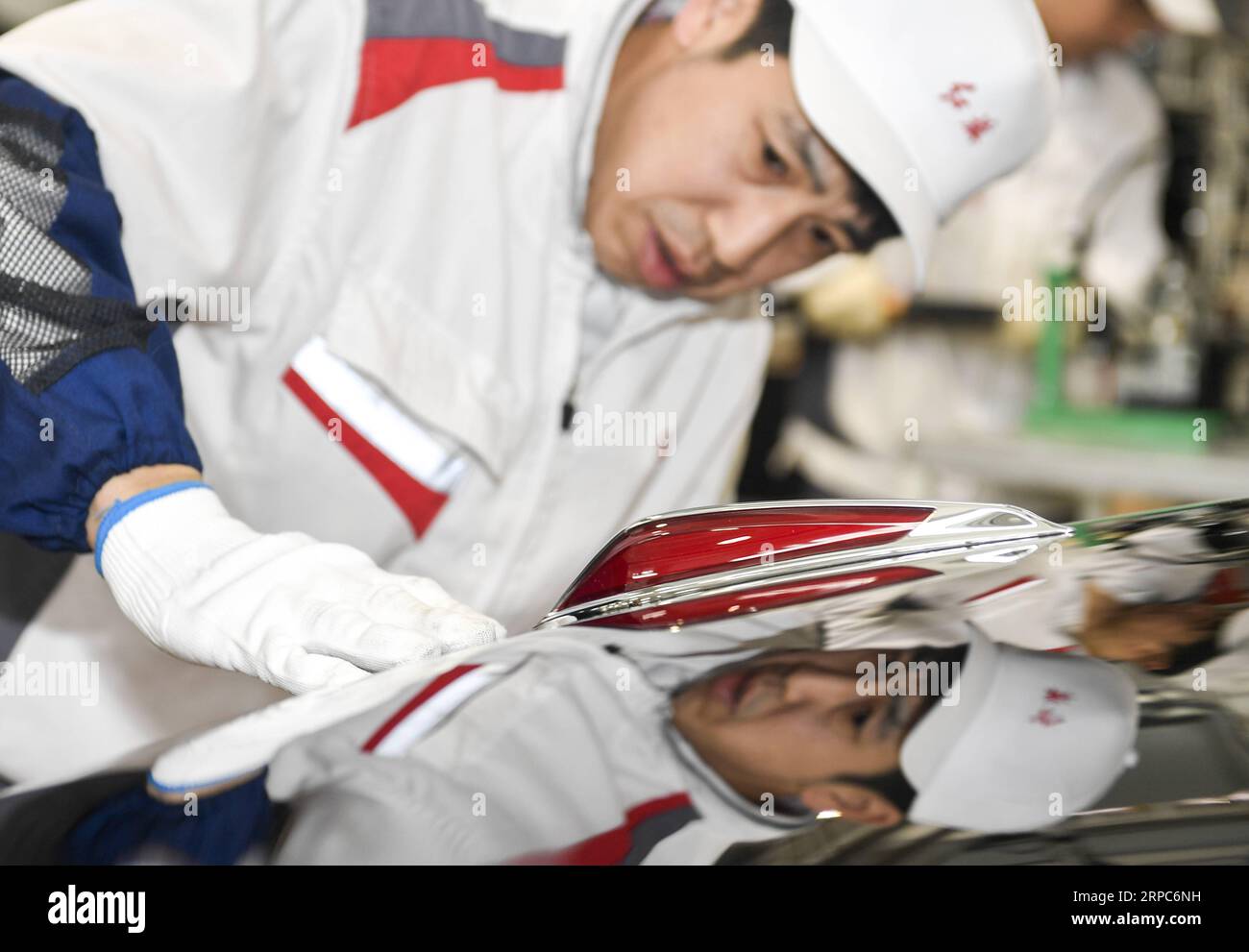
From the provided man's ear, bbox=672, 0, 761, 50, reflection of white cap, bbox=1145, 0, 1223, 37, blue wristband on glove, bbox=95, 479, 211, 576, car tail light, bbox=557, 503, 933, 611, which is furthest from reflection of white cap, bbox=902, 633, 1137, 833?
reflection of white cap, bbox=1145, 0, 1223, 37

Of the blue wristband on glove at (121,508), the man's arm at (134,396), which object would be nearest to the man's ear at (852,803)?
the man's arm at (134,396)

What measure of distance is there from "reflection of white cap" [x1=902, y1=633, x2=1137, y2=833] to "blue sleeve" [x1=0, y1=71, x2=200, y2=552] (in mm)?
554

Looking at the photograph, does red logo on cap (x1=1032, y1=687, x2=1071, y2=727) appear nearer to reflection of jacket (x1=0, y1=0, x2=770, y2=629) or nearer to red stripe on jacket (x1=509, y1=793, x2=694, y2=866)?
red stripe on jacket (x1=509, y1=793, x2=694, y2=866)

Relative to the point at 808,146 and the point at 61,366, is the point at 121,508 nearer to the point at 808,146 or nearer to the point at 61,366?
the point at 61,366

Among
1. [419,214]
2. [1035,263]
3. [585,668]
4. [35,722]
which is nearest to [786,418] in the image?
[1035,263]

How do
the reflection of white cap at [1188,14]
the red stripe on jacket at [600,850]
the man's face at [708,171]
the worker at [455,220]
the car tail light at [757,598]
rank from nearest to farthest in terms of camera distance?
1. the red stripe on jacket at [600,850]
2. the car tail light at [757,598]
3. the worker at [455,220]
4. the man's face at [708,171]
5. the reflection of white cap at [1188,14]

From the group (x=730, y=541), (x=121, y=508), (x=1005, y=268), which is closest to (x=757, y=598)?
(x=730, y=541)

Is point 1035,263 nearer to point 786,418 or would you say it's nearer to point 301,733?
point 786,418

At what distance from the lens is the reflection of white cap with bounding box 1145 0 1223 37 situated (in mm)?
2055

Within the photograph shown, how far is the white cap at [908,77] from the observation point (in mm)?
1062

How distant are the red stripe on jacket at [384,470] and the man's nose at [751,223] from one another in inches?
17.0

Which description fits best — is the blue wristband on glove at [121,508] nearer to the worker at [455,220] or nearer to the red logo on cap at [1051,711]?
the worker at [455,220]

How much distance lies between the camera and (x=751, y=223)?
1.13 metres

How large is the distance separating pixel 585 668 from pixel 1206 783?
23 cm
